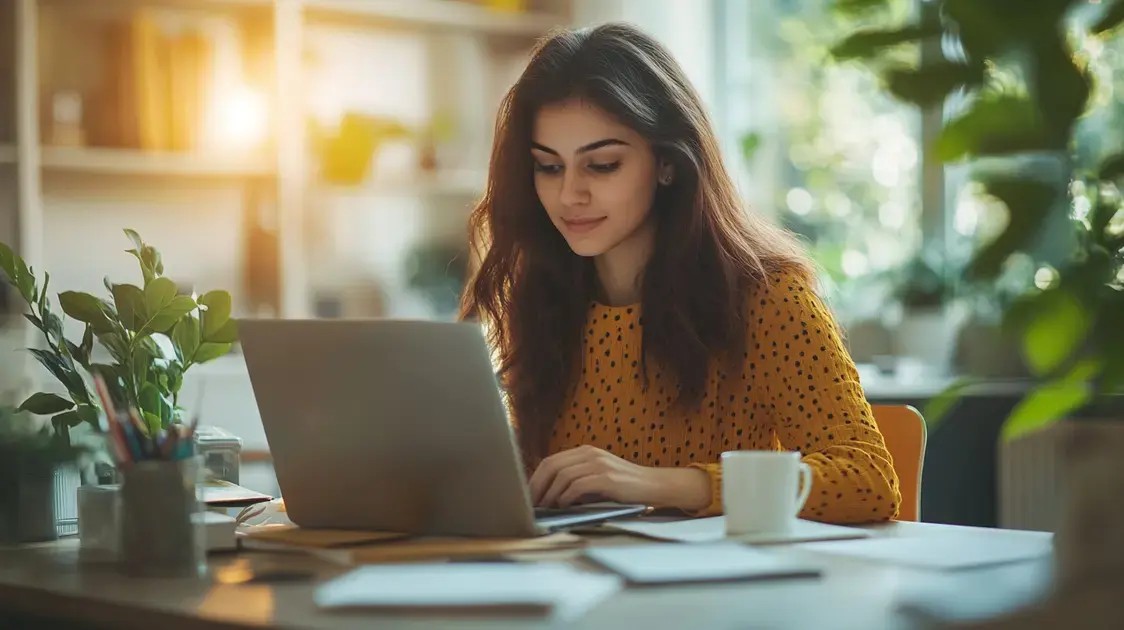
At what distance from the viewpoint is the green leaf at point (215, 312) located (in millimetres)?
1372

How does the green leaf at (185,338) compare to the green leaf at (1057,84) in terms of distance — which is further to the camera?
the green leaf at (185,338)

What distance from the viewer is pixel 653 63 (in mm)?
1857

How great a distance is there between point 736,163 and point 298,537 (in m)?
2.92

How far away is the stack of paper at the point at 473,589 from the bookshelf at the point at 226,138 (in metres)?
2.30

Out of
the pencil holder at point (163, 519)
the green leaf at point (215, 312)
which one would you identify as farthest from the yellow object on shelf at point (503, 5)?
the pencil holder at point (163, 519)

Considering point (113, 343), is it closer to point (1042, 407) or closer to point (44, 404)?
point (44, 404)

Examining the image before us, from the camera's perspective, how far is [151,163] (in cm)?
312

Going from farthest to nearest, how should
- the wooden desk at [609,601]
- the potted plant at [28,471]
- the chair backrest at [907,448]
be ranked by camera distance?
1. the chair backrest at [907,448]
2. the potted plant at [28,471]
3. the wooden desk at [609,601]

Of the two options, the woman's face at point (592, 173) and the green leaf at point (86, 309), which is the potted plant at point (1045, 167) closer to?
the green leaf at point (86, 309)

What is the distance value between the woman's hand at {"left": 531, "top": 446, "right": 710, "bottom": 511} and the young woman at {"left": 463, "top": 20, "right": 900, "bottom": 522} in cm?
24

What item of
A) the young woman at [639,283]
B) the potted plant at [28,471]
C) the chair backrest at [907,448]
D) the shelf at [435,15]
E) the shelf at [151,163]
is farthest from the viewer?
the shelf at [435,15]

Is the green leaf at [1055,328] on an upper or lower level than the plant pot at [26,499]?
upper

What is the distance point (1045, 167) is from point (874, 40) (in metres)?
0.13

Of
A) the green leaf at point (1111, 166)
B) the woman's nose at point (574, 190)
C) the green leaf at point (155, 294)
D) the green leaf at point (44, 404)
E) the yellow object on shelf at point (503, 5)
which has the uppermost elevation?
the yellow object on shelf at point (503, 5)
